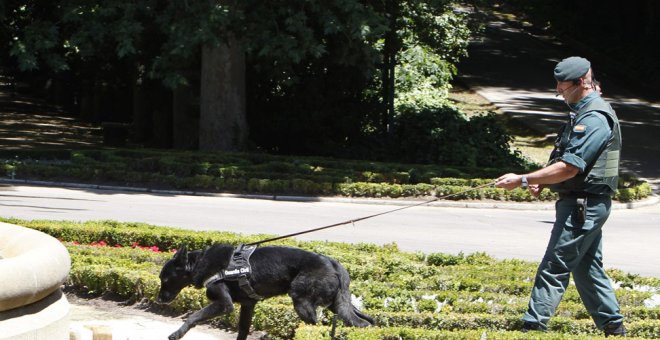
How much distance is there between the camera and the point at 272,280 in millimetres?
7785

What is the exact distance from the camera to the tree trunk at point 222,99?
78.5 feet

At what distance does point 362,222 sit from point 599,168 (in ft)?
30.7

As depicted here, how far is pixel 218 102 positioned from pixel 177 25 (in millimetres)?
2909

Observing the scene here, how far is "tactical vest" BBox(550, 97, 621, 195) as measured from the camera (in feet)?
24.6

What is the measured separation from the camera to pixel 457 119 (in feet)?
82.7

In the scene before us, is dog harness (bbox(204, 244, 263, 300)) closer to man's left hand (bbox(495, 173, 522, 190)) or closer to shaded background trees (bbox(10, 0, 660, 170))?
man's left hand (bbox(495, 173, 522, 190))

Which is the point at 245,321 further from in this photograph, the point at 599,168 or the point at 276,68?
the point at 276,68

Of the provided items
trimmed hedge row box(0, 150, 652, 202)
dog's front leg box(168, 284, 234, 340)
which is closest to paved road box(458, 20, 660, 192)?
trimmed hedge row box(0, 150, 652, 202)

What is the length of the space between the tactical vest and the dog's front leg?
8.41 feet

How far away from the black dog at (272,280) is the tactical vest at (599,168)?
1.81 metres

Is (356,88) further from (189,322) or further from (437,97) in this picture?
(189,322)

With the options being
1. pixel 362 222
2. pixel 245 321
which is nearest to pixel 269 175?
pixel 362 222

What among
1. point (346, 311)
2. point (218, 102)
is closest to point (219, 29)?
point (218, 102)

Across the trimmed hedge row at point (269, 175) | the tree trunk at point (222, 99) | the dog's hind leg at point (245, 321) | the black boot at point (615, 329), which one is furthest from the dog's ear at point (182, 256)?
the tree trunk at point (222, 99)
